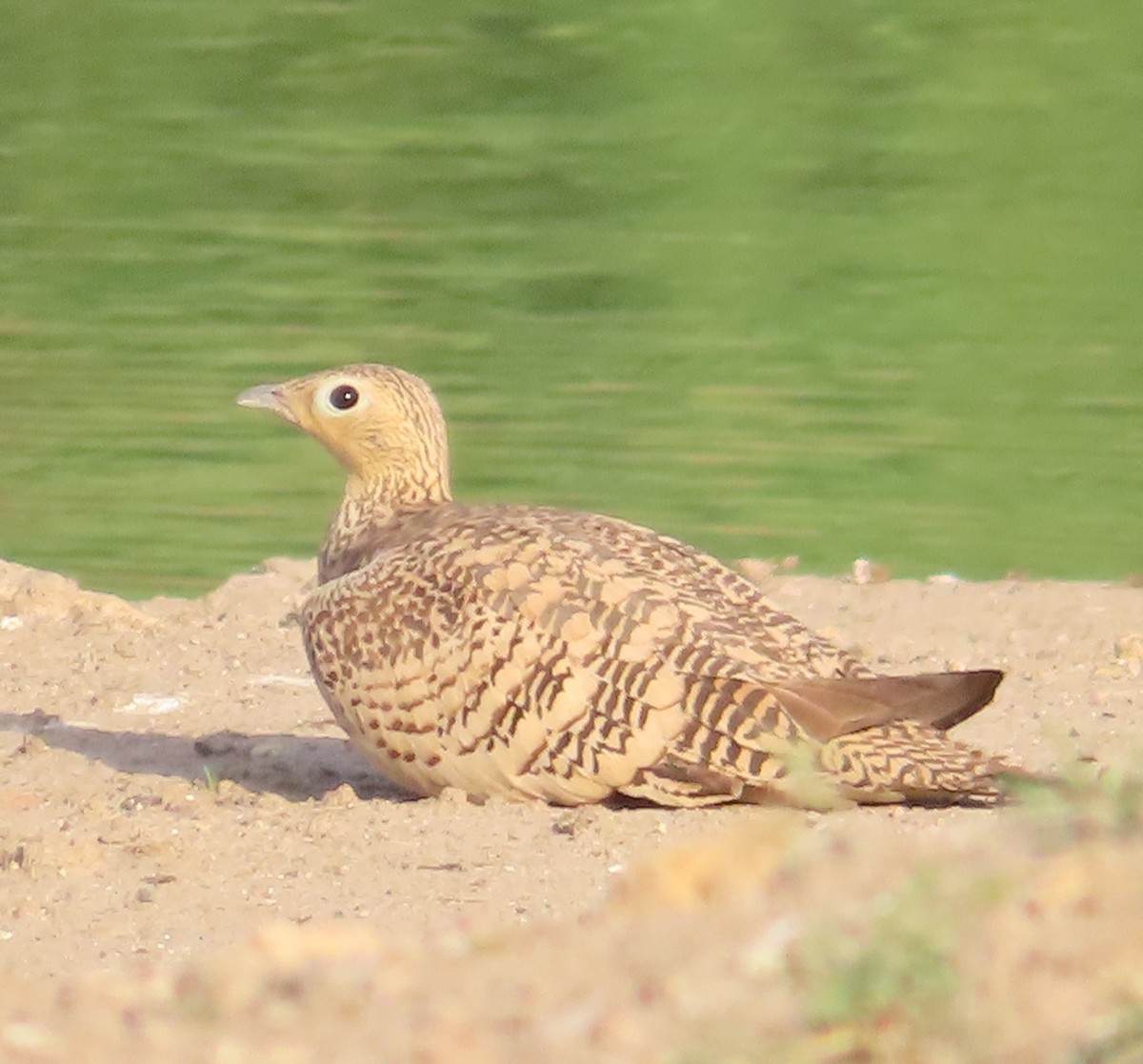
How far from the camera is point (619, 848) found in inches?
248

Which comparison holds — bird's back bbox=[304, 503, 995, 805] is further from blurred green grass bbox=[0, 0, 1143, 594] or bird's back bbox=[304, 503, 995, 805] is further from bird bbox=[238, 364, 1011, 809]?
blurred green grass bbox=[0, 0, 1143, 594]

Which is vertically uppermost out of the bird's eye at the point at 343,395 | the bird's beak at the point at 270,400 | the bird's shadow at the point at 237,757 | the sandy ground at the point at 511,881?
the bird's eye at the point at 343,395

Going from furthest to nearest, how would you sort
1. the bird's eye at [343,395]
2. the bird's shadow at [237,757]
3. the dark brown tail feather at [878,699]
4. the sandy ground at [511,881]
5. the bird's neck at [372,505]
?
the bird's eye at [343,395] → the bird's neck at [372,505] → the bird's shadow at [237,757] → the dark brown tail feather at [878,699] → the sandy ground at [511,881]

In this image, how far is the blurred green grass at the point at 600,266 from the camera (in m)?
11.2

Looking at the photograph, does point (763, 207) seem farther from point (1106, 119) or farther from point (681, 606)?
point (681, 606)

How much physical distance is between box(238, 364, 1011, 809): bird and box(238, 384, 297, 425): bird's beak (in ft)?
2.86

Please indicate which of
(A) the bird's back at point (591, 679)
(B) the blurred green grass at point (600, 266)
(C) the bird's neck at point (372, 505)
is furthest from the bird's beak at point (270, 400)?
(B) the blurred green grass at point (600, 266)

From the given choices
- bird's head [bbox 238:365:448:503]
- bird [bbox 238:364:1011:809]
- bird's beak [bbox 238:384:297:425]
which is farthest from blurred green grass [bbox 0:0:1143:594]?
bird [bbox 238:364:1011:809]

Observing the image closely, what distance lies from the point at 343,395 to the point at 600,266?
7134 mm

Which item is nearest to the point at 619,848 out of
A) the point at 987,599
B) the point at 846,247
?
the point at 987,599

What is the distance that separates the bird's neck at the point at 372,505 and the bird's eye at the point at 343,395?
199mm

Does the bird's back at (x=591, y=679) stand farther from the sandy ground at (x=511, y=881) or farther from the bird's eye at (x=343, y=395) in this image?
the bird's eye at (x=343, y=395)

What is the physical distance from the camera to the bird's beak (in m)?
7.87

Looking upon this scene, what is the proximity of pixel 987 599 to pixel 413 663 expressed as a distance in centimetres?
294
